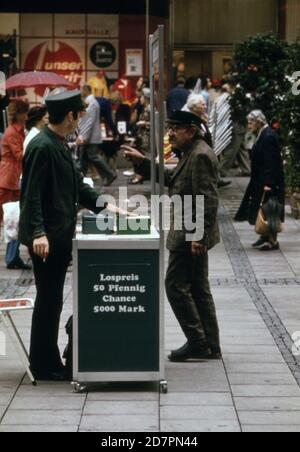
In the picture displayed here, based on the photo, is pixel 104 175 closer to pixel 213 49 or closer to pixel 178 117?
pixel 213 49

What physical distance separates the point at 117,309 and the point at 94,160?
1361cm

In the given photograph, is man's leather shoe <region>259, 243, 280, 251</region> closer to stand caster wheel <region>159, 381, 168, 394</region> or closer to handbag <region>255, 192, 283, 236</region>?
handbag <region>255, 192, 283, 236</region>

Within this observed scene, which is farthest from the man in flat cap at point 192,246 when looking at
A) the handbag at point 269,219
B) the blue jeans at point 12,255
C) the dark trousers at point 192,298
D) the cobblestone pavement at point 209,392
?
the handbag at point 269,219

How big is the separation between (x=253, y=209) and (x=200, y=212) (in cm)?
606

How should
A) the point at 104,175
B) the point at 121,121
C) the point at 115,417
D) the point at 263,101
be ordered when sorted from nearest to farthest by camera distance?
1. the point at 115,417
2. the point at 263,101
3. the point at 104,175
4. the point at 121,121

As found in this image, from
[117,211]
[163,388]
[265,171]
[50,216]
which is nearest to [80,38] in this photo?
[265,171]

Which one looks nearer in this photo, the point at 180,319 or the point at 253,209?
the point at 180,319

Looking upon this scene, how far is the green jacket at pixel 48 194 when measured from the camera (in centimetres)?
804

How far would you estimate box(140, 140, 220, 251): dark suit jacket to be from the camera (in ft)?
28.5

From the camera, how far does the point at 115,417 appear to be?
23.9ft

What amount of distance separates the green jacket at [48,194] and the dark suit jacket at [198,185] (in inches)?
28.8

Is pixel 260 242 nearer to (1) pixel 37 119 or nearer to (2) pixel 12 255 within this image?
(2) pixel 12 255

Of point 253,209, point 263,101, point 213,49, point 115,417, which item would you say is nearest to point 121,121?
point 213,49
